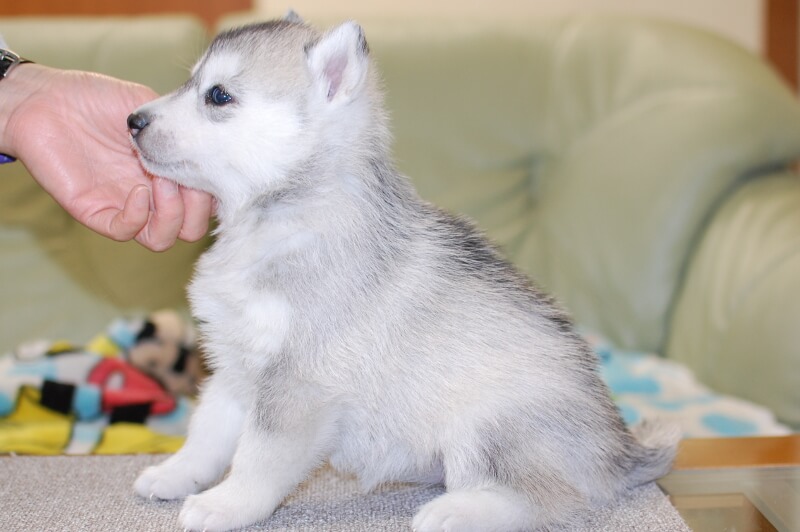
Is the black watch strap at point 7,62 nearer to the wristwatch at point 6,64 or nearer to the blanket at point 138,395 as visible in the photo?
the wristwatch at point 6,64

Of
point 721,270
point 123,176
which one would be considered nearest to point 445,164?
point 721,270

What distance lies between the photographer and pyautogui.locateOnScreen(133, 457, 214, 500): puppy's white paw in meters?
1.38

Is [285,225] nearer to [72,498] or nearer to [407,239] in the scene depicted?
[407,239]

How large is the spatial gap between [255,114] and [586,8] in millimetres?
3111

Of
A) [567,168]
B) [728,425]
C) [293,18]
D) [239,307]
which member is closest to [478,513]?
[239,307]

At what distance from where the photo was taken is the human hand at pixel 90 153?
1.65 metres

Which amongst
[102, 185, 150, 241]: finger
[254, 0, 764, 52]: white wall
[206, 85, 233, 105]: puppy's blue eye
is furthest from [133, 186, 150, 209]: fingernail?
[254, 0, 764, 52]: white wall

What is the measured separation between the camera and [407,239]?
1.41 m

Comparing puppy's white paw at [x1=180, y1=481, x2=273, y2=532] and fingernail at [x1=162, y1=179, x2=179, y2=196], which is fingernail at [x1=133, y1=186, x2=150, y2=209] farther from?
puppy's white paw at [x1=180, y1=481, x2=273, y2=532]

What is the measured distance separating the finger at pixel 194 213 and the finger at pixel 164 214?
0.02 m

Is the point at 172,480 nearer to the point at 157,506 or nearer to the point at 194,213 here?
the point at 157,506

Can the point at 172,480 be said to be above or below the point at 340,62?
below

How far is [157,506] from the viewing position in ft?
4.47

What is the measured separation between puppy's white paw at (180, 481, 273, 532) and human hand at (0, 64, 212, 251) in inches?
22.8
